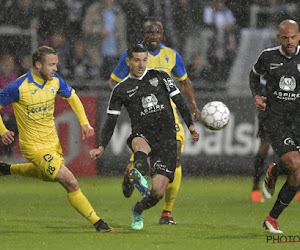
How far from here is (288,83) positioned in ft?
31.9

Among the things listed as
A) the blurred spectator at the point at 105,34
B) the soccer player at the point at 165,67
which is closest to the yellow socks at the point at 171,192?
the soccer player at the point at 165,67

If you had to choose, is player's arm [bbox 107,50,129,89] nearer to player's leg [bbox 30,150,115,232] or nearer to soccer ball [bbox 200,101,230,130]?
soccer ball [bbox 200,101,230,130]

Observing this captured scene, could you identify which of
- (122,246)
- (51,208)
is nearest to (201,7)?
(51,208)

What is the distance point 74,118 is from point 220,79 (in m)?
2.76

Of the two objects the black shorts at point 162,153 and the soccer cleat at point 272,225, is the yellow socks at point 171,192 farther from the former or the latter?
the soccer cleat at point 272,225

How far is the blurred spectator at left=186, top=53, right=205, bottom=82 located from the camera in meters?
16.4

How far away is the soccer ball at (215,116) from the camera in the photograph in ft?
34.1

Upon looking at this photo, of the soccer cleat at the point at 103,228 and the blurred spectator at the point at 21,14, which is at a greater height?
the blurred spectator at the point at 21,14

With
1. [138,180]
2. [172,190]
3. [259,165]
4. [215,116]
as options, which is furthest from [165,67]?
[259,165]

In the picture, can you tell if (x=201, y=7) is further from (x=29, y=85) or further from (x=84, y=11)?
(x=29, y=85)

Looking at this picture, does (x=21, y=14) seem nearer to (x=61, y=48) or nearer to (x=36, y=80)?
(x=61, y=48)

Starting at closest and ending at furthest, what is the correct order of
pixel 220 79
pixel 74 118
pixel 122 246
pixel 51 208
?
pixel 122 246
pixel 51 208
pixel 74 118
pixel 220 79

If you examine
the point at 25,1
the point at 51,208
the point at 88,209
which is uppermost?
the point at 25,1

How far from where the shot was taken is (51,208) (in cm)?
1225
